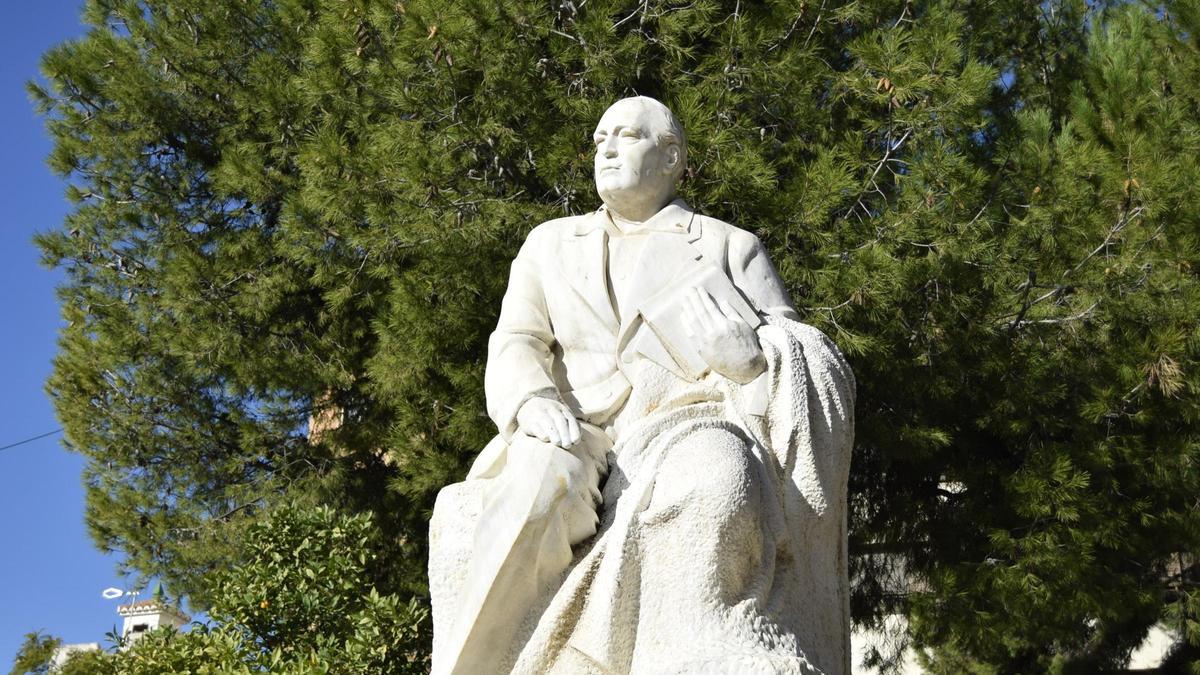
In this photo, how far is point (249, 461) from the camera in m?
9.12

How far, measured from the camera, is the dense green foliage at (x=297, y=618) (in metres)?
6.83

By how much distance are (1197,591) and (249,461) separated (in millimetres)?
5527

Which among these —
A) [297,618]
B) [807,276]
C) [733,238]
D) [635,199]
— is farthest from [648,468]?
[297,618]

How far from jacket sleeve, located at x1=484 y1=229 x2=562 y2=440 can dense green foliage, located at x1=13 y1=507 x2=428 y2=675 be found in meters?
2.79

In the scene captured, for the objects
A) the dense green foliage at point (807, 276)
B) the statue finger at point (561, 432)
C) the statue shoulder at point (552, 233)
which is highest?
the dense green foliage at point (807, 276)

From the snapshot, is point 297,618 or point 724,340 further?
point 297,618

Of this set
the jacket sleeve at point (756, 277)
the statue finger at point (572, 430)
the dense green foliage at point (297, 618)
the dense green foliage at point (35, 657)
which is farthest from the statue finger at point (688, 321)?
the dense green foliage at point (35, 657)

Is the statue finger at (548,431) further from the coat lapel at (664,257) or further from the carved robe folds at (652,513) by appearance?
the coat lapel at (664,257)

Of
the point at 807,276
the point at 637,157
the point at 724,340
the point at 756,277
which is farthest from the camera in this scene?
the point at 807,276

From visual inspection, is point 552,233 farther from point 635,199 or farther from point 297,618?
point 297,618

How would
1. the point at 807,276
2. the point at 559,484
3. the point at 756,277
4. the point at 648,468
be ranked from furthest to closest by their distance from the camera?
the point at 807,276
the point at 756,277
the point at 648,468
the point at 559,484

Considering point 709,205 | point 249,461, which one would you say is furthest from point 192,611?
point 709,205

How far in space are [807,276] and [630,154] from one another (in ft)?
9.34

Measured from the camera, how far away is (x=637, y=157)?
4.57 m
